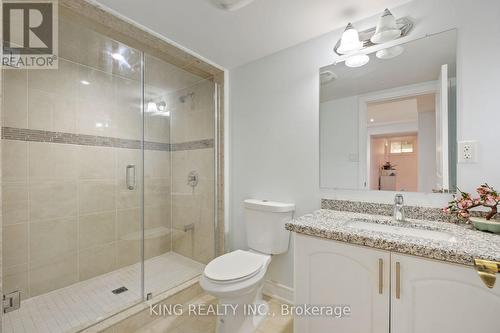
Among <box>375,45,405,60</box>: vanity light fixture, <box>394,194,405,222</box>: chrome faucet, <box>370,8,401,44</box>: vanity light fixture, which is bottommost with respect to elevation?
<box>394,194,405,222</box>: chrome faucet

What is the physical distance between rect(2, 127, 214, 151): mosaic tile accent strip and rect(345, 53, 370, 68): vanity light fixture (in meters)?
1.37

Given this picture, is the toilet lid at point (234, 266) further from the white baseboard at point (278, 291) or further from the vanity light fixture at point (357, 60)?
the vanity light fixture at point (357, 60)

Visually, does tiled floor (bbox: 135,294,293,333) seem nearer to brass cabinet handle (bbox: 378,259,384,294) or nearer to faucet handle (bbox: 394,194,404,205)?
brass cabinet handle (bbox: 378,259,384,294)

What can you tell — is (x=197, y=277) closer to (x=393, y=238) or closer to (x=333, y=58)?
(x=393, y=238)

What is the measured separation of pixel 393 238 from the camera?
958 mm

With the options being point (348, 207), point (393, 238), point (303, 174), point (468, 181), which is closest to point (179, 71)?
point (303, 174)

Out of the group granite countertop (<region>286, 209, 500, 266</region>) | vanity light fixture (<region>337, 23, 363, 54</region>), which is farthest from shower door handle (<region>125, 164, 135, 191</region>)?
vanity light fixture (<region>337, 23, 363, 54</region>)

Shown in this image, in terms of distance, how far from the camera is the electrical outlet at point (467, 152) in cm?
116

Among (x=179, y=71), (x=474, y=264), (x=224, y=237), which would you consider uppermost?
(x=179, y=71)

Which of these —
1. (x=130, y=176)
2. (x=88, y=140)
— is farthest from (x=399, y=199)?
(x=88, y=140)

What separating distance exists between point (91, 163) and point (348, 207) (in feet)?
7.48

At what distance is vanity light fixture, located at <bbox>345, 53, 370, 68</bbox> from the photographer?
150cm

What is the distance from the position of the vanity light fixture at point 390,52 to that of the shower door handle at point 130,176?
7.52 feet

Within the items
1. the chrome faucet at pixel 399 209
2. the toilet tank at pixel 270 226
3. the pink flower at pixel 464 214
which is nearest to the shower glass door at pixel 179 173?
the toilet tank at pixel 270 226
